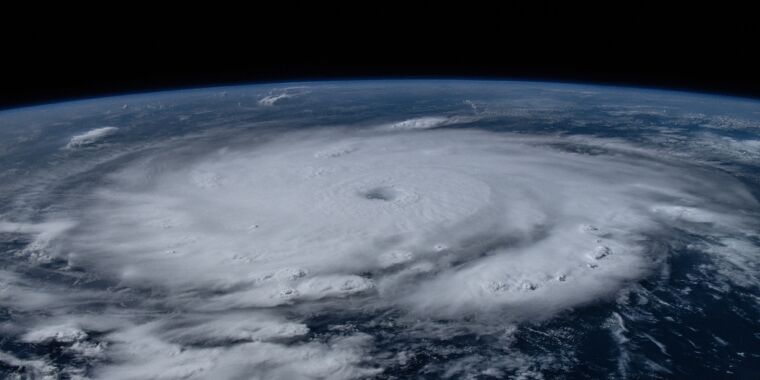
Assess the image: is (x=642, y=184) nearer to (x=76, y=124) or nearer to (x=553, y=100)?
(x=553, y=100)

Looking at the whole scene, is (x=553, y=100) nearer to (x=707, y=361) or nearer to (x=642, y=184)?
(x=642, y=184)

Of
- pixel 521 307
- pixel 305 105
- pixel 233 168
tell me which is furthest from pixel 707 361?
pixel 305 105

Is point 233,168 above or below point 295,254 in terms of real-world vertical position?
above

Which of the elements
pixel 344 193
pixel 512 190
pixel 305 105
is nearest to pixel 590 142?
pixel 512 190

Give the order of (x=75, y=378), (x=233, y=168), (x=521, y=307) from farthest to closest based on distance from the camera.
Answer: (x=233, y=168) < (x=521, y=307) < (x=75, y=378)

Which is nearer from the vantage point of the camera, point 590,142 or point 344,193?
point 344,193

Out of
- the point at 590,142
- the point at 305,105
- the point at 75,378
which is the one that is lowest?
the point at 75,378

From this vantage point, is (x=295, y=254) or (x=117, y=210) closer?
(x=295, y=254)

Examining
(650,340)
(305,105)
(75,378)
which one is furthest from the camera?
(305,105)

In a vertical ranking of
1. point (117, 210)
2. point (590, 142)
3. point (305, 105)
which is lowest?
point (117, 210)
